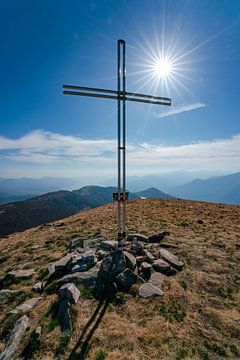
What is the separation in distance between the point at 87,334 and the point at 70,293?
1.74m

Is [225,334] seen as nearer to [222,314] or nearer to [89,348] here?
[222,314]

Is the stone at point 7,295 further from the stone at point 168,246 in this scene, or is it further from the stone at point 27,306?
the stone at point 168,246

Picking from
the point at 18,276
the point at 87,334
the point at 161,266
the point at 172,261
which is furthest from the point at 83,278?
the point at 172,261

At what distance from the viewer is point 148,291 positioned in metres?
8.72

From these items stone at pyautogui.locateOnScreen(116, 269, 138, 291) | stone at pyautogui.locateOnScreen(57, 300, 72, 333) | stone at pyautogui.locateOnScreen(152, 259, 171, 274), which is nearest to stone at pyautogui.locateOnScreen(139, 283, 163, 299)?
stone at pyautogui.locateOnScreen(116, 269, 138, 291)

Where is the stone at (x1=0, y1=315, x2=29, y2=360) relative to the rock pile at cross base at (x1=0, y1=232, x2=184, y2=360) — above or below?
below

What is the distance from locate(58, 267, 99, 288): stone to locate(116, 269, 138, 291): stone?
1092 mm

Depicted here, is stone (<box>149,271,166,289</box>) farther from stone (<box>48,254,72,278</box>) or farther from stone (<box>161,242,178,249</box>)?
stone (<box>48,254,72,278</box>)

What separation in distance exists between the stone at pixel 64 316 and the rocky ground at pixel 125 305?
3 centimetres

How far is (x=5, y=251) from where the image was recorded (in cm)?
1758

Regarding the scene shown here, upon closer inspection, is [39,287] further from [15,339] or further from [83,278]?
[15,339]

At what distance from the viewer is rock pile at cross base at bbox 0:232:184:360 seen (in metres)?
7.85

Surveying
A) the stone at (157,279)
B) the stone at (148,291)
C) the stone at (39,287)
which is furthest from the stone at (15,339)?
the stone at (157,279)

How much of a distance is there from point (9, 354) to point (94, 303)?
2992 millimetres
